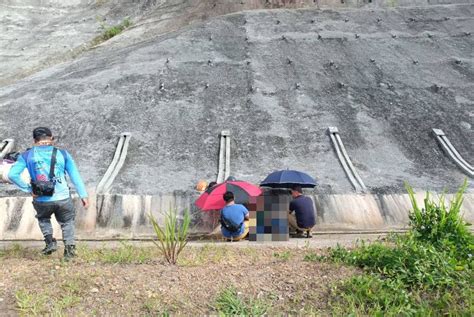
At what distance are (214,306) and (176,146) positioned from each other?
7238 mm

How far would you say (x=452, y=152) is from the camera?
11031 millimetres

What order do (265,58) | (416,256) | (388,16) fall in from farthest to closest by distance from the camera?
(388,16), (265,58), (416,256)

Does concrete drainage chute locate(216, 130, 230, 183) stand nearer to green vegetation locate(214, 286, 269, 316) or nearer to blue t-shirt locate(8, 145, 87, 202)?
→ blue t-shirt locate(8, 145, 87, 202)

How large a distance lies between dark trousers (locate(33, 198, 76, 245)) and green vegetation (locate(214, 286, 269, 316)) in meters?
2.51

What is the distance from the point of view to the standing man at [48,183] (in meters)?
5.68

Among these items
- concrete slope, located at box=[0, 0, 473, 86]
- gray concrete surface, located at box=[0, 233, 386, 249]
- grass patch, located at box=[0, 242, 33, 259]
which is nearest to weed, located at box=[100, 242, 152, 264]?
grass patch, located at box=[0, 242, 33, 259]

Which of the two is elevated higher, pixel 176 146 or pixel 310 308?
pixel 176 146

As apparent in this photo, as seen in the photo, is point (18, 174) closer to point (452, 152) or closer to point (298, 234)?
point (298, 234)

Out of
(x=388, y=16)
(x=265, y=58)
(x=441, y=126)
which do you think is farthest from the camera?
A: (x=388, y=16)

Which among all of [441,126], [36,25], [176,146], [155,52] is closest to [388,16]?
[441,126]

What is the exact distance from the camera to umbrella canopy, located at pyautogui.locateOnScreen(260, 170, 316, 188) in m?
8.57

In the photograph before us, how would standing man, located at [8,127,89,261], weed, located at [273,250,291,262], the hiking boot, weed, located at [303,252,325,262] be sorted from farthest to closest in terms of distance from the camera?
the hiking boot → standing man, located at [8,127,89,261] → weed, located at [273,250,291,262] → weed, located at [303,252,325,262]

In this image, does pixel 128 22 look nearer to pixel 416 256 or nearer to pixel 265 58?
pixel 265 58

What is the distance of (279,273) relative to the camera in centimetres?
469
